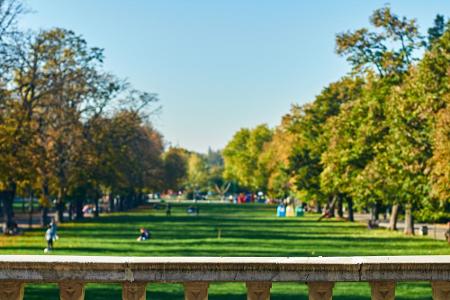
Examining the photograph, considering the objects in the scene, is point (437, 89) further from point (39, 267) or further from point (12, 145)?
point (39, 267)

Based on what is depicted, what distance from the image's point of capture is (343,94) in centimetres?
10131

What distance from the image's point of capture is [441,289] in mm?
8719

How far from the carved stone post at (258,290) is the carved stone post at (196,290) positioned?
370mm

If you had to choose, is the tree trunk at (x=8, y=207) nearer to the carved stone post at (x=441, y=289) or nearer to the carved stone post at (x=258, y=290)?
the carved stone post at (x=258, y=290)

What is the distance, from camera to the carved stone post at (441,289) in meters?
8.71

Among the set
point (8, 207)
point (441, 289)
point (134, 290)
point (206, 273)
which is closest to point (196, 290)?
point (206, 273)

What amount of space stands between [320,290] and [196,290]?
3.44ft

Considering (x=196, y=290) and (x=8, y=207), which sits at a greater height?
(x=8, y=207)

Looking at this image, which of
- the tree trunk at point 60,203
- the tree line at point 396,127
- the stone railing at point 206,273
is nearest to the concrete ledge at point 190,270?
the stone railing at point 206,273

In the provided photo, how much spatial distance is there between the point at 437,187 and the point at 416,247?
3.28 m

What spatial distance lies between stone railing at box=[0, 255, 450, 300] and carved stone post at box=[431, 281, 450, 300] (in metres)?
0.05

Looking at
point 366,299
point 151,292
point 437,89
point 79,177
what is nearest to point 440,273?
point 366,299


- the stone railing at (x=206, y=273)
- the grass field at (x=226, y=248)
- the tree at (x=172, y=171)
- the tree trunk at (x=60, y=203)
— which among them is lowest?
the grass field at (x=226, y=248)

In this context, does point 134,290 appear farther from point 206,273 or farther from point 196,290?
point 206,273
